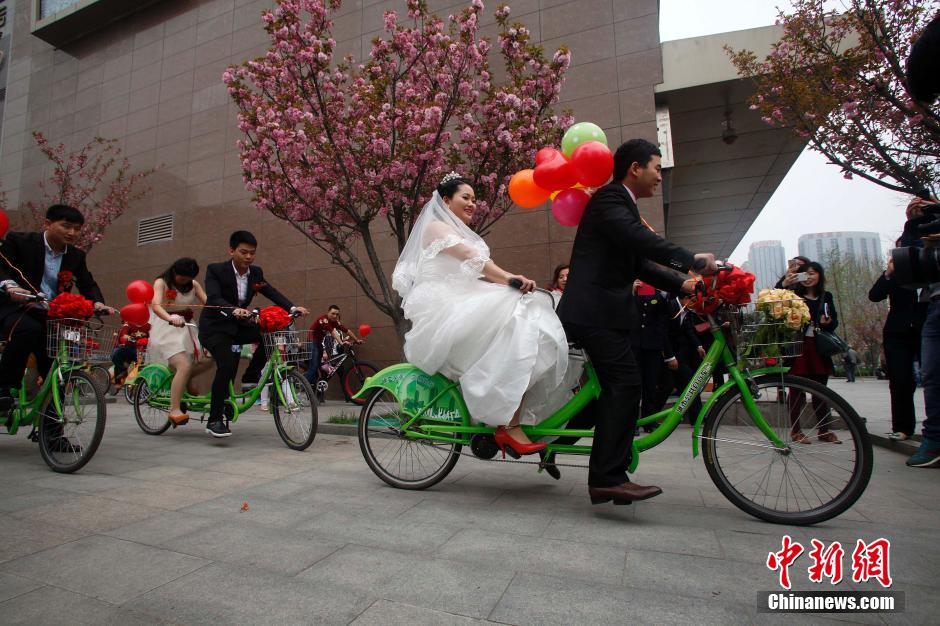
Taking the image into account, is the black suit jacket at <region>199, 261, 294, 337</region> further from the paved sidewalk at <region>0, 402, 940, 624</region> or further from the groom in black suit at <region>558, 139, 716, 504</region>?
the groom in black suit at <region>558, 139, 716, 504</region>

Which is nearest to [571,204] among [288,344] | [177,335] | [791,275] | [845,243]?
[791,275]

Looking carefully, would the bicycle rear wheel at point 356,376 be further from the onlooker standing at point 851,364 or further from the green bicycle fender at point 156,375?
the onlooker standing at point 851,364

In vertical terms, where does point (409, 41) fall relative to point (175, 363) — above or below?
above

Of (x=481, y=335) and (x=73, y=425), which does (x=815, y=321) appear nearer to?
(x=481, y=335)

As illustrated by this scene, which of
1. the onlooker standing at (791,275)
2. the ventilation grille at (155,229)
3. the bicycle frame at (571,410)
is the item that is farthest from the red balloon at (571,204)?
the ventilation grille at (155,229)

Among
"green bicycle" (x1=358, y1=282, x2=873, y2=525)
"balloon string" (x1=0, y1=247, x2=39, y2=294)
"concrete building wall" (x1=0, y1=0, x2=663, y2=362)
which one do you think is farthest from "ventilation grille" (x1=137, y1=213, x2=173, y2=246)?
"green bicycle" (x1=358, y1=282, x2=873, y2=525)

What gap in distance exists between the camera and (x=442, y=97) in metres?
6.66

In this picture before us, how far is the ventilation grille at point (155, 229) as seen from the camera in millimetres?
13641

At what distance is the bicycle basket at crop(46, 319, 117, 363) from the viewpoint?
3912 millimetres

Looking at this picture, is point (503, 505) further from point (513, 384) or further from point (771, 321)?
point (771, 321)

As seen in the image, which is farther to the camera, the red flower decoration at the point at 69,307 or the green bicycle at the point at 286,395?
the green bicycle at the point at 286,395

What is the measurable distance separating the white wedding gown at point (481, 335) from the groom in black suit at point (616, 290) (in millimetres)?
197

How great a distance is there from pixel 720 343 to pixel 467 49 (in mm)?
5268

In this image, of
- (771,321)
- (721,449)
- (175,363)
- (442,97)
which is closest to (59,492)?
(175,363)
